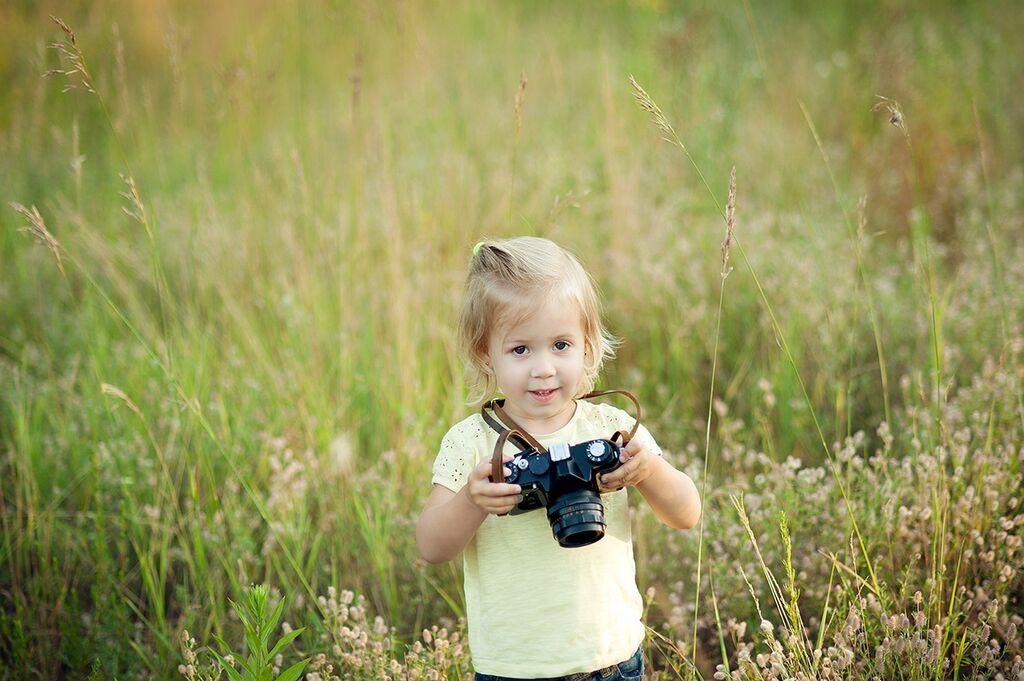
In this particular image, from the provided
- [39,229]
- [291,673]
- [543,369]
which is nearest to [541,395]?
[543,369]

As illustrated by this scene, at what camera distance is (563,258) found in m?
2.12

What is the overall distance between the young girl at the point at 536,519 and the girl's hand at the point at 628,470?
68 mm

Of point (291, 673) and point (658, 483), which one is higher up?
point (658, 483)

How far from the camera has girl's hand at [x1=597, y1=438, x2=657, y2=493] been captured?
1854mm

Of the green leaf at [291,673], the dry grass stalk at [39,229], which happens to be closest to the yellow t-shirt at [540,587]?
the green leaf at [291,673]

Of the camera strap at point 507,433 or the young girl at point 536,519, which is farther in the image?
the young girl at point 536,519

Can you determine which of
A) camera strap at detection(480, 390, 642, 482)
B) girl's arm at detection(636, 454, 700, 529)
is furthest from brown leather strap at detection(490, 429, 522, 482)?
girl's arm at detection(636, 454, 700, 529)

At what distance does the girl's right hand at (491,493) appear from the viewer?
182cm

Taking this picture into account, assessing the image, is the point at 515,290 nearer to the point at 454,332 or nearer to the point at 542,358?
the point at 542,358

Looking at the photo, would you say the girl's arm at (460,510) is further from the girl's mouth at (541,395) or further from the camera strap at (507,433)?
the girl's mouth at (541,395)

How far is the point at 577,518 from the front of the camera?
5.86ft

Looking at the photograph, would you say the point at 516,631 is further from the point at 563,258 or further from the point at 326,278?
the point at 326,278

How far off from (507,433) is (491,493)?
0.49 ft

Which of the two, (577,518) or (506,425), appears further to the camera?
(506,425)
